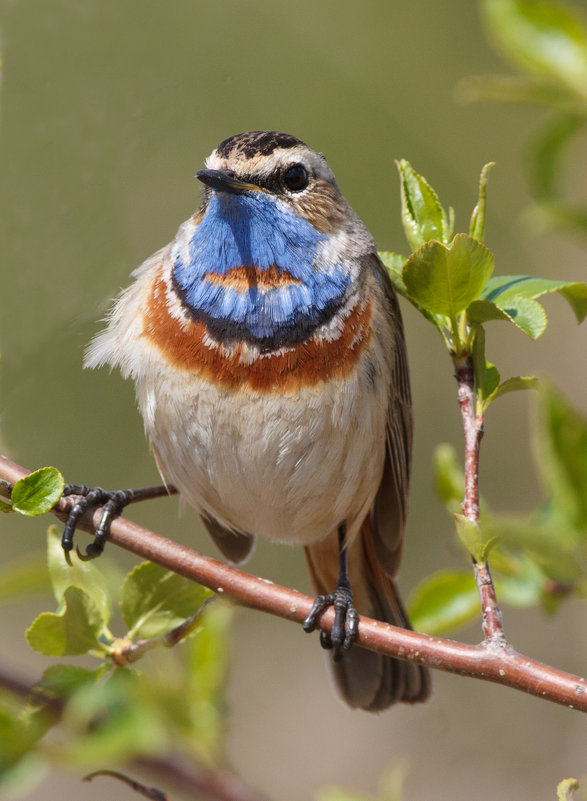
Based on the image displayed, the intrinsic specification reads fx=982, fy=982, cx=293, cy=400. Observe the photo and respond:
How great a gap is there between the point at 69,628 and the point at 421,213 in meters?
1.59

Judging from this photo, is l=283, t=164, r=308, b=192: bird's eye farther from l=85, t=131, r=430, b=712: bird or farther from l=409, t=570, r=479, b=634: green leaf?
l=409, t=570, r=479, b=634: green leaf

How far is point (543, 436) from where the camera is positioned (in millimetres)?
→ 2020

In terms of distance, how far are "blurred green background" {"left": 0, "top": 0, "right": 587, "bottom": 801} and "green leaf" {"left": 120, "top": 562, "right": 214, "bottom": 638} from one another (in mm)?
1310

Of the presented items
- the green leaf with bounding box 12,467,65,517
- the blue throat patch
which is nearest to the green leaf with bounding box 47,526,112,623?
the green leaf with bounding box 12,467,65,517

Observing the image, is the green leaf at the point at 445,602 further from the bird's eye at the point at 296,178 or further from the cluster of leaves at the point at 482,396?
the bird's eye at the point at 296,178

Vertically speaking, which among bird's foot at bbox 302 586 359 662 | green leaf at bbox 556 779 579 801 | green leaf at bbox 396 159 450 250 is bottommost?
bird's foot at bbox 302 586 359 662

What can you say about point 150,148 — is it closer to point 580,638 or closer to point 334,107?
point 334,107

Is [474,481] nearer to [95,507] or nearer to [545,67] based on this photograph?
[545,67]

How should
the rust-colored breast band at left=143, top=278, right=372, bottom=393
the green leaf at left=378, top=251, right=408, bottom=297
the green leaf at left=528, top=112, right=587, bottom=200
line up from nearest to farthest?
the green leaf at left=528, top=112, right=587, bottom=200 < the green leaf at left=378, top=251, right=408, bottom=297 < the rust-colored breast band at left=143, top=278, right=372, bottom=393

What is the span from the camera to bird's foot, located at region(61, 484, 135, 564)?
3.25 m

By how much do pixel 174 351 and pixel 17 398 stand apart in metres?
0.60

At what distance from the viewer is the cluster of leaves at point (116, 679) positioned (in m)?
2.26

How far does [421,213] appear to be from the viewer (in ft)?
9.88

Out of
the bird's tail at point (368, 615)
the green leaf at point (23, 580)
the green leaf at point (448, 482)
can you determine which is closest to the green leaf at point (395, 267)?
the green leaf at point (448, 482)
